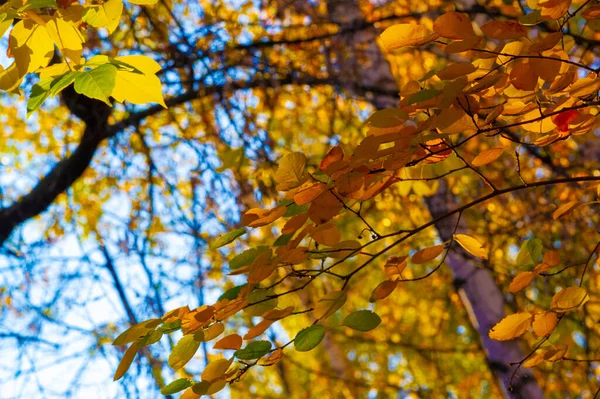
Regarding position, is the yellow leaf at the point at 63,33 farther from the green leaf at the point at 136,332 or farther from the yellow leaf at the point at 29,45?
the green leaf at the point at 136,332

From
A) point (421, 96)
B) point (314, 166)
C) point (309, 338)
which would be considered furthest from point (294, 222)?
point (314, 166)

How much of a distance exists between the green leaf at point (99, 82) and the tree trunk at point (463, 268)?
2152mm

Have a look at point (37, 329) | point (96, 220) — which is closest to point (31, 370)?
point (37, 329)

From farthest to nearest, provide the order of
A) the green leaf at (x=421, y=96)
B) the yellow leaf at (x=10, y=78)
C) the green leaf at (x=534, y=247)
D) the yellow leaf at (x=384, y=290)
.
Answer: the green leaf at (x=534, y=247) < the yellow leaf at (x=384, y=290) < the yellow leaf at (x=10, y=78) < the green leaf at (x=421, y=96)

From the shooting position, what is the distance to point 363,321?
0.92m

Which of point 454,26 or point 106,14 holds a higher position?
point 106,14

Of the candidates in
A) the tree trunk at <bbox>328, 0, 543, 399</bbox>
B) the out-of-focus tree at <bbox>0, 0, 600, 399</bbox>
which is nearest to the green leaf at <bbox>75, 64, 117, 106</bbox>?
the out-of-focus tree at <bbox>0, 0, 600, 399</bbox>

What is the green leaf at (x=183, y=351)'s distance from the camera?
946mm

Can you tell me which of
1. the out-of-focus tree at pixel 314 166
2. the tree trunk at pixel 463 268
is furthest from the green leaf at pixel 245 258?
the tree trunk at pixel 463 268

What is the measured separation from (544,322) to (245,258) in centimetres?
55

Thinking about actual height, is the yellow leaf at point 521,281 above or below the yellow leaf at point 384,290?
below

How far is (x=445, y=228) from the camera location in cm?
292

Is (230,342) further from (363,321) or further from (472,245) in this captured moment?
(472,245)

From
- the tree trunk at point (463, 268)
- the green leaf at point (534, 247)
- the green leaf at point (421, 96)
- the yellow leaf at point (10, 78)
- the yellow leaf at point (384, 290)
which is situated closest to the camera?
the green leaf at point (421, 96)
